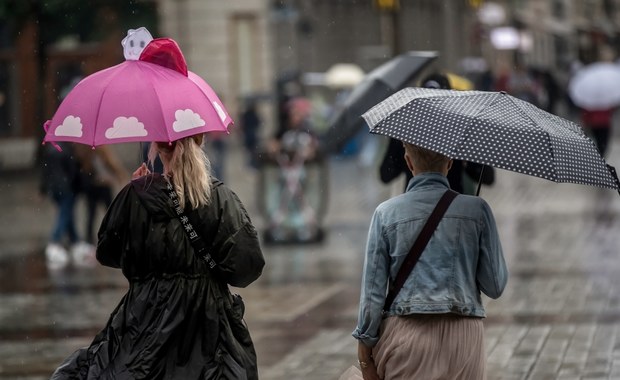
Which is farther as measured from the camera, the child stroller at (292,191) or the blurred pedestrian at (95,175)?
the child stroller at (292,191)

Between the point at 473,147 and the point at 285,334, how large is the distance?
18.1ft

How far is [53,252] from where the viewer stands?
53.1ft

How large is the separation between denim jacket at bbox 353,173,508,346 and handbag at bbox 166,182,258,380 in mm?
475

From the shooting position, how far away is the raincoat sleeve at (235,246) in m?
5.36

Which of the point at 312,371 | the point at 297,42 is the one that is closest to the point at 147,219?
the point at 312,371

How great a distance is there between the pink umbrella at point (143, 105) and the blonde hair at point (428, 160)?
766 mm

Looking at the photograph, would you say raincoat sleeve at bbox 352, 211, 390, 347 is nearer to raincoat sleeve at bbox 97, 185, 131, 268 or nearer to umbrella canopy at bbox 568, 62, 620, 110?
raincoat sleeve at bbox 97, 185, 131, 268

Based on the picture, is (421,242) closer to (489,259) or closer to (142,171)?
(489,259)

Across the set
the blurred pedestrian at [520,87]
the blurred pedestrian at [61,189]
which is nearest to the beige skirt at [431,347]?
the blurred pedestrian at [61,189]

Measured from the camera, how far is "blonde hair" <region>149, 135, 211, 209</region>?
535cm

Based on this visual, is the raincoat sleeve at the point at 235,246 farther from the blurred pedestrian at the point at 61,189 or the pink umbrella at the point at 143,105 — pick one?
the blurred pedestrian at the point at 61,189

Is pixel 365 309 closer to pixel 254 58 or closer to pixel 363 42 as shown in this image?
pixel 254 58

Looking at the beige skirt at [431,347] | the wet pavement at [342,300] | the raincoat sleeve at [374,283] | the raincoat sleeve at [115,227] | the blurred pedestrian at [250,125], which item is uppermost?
the raincoat sleeve at [115,227]

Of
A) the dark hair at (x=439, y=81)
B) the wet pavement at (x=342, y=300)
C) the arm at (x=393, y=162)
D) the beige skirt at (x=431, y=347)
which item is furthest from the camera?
the wet pavement at (x=342, y=300)
